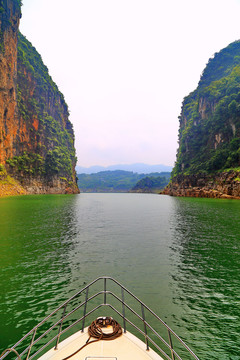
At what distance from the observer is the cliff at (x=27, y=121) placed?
103m

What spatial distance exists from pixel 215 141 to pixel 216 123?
430 inches

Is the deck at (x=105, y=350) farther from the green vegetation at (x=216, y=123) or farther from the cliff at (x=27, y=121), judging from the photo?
the green vegetation at (x=216, y=123)

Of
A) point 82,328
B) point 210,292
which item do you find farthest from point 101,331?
point 210,292

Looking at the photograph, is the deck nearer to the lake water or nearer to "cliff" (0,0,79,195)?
the lake water

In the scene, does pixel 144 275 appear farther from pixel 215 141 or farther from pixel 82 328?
pixel 215 141

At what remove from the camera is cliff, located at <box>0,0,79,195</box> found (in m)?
103

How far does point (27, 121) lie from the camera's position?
134375mm

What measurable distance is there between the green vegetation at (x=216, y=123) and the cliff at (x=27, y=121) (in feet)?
306

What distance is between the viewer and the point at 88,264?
1669 cm

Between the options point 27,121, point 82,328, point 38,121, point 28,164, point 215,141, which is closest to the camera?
point 82,328

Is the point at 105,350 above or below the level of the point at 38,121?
below

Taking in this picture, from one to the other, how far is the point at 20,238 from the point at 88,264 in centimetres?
1121

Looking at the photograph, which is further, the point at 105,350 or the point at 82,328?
the point at 82,328

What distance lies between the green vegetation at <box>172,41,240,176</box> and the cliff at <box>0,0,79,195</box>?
93.2 m
